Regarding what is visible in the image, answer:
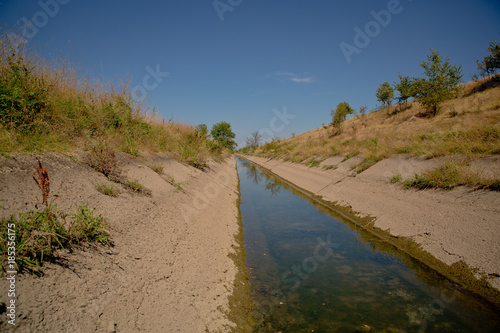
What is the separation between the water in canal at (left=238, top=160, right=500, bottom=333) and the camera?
292 centimetres

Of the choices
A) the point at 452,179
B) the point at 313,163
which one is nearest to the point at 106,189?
the point at 452,179

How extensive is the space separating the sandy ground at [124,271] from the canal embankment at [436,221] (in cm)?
391

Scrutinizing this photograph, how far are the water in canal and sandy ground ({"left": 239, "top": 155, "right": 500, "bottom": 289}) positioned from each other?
23.5 inches

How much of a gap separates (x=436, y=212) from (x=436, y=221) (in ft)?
1.30

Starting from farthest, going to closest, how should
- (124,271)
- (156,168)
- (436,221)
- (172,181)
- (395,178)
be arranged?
(395,178), (156,168), (172,181), (436,221), (124,271)

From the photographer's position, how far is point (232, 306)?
3.08 metres

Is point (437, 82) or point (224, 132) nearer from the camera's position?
point (437, 82)

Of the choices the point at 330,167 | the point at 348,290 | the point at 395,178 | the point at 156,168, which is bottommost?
the point at 348,290

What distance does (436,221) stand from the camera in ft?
16.3

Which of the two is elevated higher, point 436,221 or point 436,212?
point 436,212

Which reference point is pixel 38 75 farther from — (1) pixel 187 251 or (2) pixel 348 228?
(2) pixel 348 228

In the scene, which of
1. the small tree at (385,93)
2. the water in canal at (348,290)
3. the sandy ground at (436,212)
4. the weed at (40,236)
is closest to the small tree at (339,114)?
the small tree at (385,93)

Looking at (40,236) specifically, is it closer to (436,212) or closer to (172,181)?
(172,181)

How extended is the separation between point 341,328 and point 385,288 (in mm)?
1375
